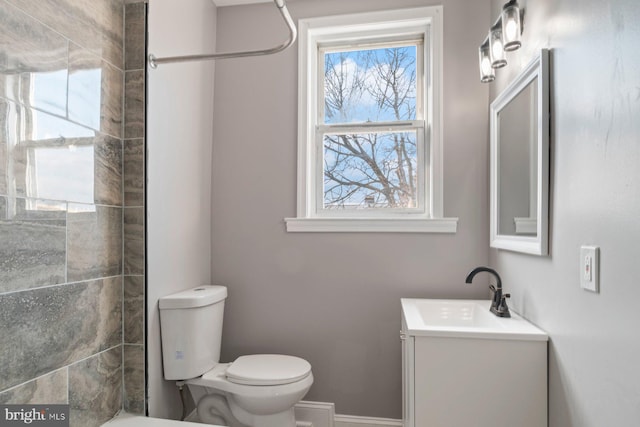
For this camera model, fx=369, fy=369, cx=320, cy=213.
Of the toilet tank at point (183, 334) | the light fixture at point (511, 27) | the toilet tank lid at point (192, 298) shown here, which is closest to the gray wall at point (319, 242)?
the toilet tank lid at point (192, 298)

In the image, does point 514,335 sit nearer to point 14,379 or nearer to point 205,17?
point 14,379

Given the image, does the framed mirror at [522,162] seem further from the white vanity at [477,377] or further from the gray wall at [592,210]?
the white vanity at [477,377]

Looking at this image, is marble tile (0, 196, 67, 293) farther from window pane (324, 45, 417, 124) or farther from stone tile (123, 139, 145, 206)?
window pane (324, 45, 417, 124)

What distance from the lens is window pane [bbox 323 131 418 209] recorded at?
218cm

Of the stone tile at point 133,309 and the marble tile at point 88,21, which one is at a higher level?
the marble tile at point 88,21

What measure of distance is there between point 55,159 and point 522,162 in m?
1.79

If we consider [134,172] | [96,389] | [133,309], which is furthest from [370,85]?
[96,389]

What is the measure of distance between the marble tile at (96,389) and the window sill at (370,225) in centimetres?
108

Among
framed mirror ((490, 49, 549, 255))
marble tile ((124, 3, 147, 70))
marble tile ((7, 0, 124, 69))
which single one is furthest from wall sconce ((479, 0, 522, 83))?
marble tile ((7, 0, 124, 69))

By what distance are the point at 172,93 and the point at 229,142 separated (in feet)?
→ 1.57

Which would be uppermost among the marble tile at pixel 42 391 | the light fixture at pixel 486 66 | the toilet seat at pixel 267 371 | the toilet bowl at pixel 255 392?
the light fixture at pixel 486 66

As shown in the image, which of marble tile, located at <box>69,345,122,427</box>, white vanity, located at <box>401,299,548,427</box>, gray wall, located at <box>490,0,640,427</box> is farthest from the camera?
marble tile, located at <box>69,345,122,427</box>

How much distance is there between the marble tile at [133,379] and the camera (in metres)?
1.64

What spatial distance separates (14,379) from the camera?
1.16 metres
